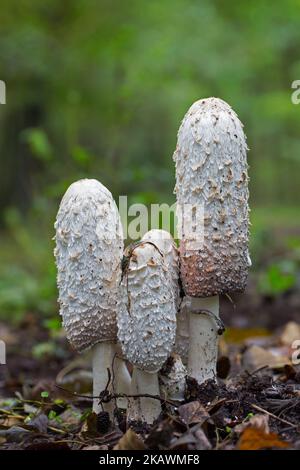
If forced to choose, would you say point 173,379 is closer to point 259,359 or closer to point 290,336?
point 259,359

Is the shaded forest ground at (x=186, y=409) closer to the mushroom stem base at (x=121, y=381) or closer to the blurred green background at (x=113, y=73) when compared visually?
the mushroom stem base at (x=121, y=381)

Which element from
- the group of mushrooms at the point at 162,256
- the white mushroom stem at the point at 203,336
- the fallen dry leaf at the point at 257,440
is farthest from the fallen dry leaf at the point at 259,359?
the fallen dry leaf at the point at 257,440

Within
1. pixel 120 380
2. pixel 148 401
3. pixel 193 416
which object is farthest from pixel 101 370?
pixel 193 416

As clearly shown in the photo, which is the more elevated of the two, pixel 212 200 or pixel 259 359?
pixel 212 200

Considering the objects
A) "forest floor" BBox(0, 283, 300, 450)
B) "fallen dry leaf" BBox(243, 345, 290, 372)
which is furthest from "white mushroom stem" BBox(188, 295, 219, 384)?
"fallen dry leaf" BBox(243, 345, 290, 372)

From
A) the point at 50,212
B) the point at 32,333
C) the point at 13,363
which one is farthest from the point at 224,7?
the point at 13,363

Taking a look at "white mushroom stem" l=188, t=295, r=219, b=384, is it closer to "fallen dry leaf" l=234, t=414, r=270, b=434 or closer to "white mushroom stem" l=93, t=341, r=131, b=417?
"white mushroom stem" l=93, t=341, r=131, b=417

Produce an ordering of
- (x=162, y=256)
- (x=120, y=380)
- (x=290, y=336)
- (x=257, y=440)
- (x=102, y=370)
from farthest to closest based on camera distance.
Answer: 1. (x=290, y=336)
2. (x=120, y=380)
3. (x=102, y=370)
4. (x=162, y=256)
5. (x=257, y=440)
